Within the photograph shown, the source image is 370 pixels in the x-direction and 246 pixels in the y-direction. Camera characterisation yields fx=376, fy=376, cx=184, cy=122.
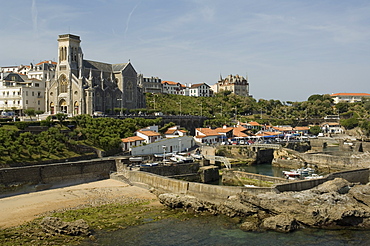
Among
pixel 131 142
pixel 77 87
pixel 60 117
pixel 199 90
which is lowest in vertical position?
pixel 131 142

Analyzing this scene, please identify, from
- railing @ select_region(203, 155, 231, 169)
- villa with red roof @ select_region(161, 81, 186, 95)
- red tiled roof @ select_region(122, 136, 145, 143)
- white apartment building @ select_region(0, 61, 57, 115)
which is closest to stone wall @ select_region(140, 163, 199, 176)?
railing @ select_region(203, 155, 231, 169)

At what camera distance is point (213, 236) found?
2456 cm

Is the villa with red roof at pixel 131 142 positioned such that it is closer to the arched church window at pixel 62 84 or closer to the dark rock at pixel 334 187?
the arched church window at pixel 62 84

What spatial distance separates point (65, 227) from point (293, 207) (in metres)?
16.1

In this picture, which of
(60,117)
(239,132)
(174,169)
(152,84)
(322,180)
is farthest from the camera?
(152,84)

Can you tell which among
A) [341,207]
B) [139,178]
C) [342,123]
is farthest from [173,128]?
[342,123]

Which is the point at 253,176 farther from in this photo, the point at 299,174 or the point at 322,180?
the point at 322,180

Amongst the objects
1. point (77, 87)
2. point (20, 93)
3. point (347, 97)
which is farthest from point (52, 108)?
point (347, 97)

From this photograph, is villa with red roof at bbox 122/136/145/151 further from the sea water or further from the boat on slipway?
the sea water

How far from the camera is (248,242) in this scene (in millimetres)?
23609

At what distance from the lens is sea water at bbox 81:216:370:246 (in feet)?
77.3

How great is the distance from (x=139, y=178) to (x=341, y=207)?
19588 millimetres

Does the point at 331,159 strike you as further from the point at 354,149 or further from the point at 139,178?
the point at 139,178

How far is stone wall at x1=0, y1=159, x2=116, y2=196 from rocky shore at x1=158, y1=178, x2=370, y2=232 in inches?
480
